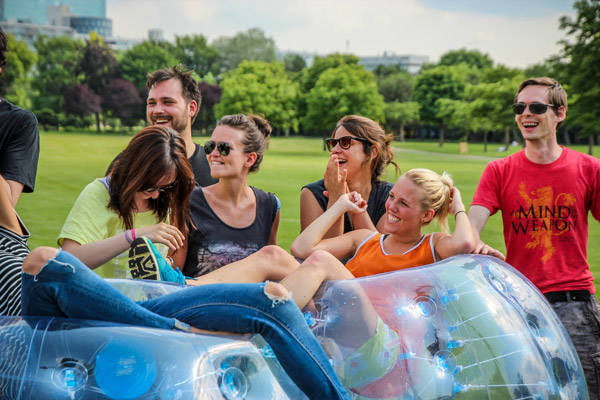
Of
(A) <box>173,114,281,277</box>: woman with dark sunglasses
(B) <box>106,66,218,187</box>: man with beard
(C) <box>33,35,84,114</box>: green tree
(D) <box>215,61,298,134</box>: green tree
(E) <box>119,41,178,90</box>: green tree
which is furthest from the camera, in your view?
(D) <box>215,61,298,134</box>: green tree

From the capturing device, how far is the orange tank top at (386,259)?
11.5 feet

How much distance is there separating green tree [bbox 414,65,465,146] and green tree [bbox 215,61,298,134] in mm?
14368

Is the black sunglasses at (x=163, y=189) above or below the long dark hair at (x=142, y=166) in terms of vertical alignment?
below

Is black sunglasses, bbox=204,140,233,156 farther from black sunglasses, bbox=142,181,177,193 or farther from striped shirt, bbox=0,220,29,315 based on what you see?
striped shirt, bbox=0,220,29,315

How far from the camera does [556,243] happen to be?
392 centimetres

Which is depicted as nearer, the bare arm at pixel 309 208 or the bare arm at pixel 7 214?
the bare arm at pixel 7 214

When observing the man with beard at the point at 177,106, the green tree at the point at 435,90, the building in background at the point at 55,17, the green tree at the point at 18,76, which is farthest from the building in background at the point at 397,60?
the man with beard at the point at 177,106

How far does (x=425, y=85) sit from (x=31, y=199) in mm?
53947

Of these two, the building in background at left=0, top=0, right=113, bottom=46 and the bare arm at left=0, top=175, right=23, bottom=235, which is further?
the building in background at left=0, top=0, right=113, bottom=46

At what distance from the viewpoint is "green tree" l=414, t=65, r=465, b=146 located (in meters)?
66.4

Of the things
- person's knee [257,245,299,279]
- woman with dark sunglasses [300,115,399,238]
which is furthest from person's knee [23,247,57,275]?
woman with dark sunglasses [300,115,399,238]

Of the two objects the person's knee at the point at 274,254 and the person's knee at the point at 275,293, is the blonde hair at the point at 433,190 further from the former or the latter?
the person's knee at the point at 275,293

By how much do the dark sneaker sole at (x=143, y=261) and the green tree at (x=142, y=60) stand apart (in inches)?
1835

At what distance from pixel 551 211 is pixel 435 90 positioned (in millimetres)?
65081
